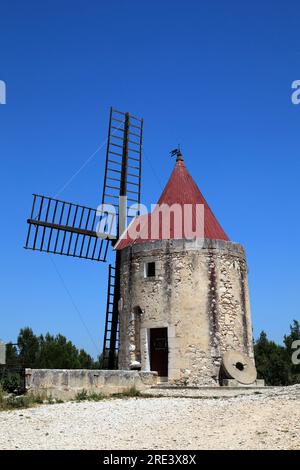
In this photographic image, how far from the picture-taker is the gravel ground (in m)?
7.14

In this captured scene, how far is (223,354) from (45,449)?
25.5 ft

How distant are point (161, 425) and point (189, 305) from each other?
6140 millimetres

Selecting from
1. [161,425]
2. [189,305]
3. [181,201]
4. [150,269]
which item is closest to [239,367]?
[189,305]

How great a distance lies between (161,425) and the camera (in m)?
8.27

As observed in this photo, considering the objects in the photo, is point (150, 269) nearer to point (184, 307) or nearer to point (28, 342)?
point (184, 307)

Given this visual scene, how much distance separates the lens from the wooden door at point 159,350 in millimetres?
14484

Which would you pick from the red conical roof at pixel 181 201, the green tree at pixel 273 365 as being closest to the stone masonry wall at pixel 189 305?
the red conical roof at pixel 181 201

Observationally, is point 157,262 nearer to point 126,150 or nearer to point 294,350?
point 126,150

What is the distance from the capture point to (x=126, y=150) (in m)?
19.2

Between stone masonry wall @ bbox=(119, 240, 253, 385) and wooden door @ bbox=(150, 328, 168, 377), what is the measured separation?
18 centimetres

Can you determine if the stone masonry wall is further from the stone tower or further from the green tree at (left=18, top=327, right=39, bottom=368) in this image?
the green tree at (left=18, top=327, right=39, bottom=368)

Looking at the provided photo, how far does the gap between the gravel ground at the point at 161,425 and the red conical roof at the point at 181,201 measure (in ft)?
20.8

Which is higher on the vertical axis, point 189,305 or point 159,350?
point 189,305

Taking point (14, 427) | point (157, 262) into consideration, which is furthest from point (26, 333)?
point (14, 427)
